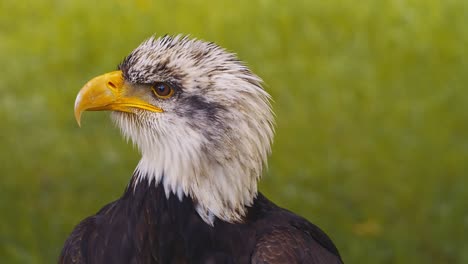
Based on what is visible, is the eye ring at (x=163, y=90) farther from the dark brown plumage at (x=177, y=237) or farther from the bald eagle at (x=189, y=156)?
the dark brown plumage at (x=177, y=237)

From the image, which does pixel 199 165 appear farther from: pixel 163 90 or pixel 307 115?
pixel 307 115

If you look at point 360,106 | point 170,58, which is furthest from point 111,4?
point 170,58

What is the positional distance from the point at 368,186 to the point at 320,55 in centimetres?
210

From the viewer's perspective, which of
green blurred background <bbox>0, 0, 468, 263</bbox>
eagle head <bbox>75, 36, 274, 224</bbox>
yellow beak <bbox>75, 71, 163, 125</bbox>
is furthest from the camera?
green blurred background <bbox>0, 0, 468, 263</bbox>

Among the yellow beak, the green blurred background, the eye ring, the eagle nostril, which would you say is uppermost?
the eye ring

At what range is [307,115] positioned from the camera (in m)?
9.77

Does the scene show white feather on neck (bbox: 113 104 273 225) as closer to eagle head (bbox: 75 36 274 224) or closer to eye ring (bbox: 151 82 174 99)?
eagle head (bbox: 75 36 274 224)

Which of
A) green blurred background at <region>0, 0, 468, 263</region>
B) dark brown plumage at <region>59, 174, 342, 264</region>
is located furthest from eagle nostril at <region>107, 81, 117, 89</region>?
green blurred background at <region>0, 0, 468, 263</region>

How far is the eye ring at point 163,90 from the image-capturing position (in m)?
5.24

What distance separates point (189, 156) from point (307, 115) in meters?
4.67

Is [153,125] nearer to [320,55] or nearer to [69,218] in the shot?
[69,218]

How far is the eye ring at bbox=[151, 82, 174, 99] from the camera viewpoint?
524cm

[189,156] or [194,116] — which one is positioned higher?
[194,116]

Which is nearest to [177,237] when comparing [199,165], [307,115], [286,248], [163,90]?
[199,165]
